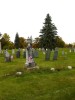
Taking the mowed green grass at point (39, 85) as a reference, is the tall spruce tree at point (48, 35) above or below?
above

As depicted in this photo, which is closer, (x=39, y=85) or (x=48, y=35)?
(x=39, y=85)

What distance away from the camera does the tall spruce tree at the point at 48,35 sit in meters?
69.6

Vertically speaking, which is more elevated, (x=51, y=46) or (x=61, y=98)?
(x=51, y=46)

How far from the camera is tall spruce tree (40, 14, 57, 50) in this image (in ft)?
228

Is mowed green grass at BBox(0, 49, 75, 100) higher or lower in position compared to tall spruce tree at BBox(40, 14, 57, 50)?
lower

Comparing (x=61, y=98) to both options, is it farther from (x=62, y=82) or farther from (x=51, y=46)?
(x=51, y=46)

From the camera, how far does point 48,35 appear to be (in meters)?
70.4

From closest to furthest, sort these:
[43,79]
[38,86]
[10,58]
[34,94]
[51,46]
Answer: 1. [34,94]
2. [38,86]
3. [43,79]
4. [10,58]
5. [51,46]

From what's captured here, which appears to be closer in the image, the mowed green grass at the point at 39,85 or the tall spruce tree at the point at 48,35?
the mowed green grass at the point at 39,85

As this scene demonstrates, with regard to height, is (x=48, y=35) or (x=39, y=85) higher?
(x=48, y=35)

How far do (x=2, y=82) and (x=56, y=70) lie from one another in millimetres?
5357

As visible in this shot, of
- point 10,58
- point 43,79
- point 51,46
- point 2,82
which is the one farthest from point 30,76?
point 51,46

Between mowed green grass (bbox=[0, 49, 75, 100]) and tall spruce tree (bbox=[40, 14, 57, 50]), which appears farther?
tall spruce tree (bbox=[40, 14, 57, 50])

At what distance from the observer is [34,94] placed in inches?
603
